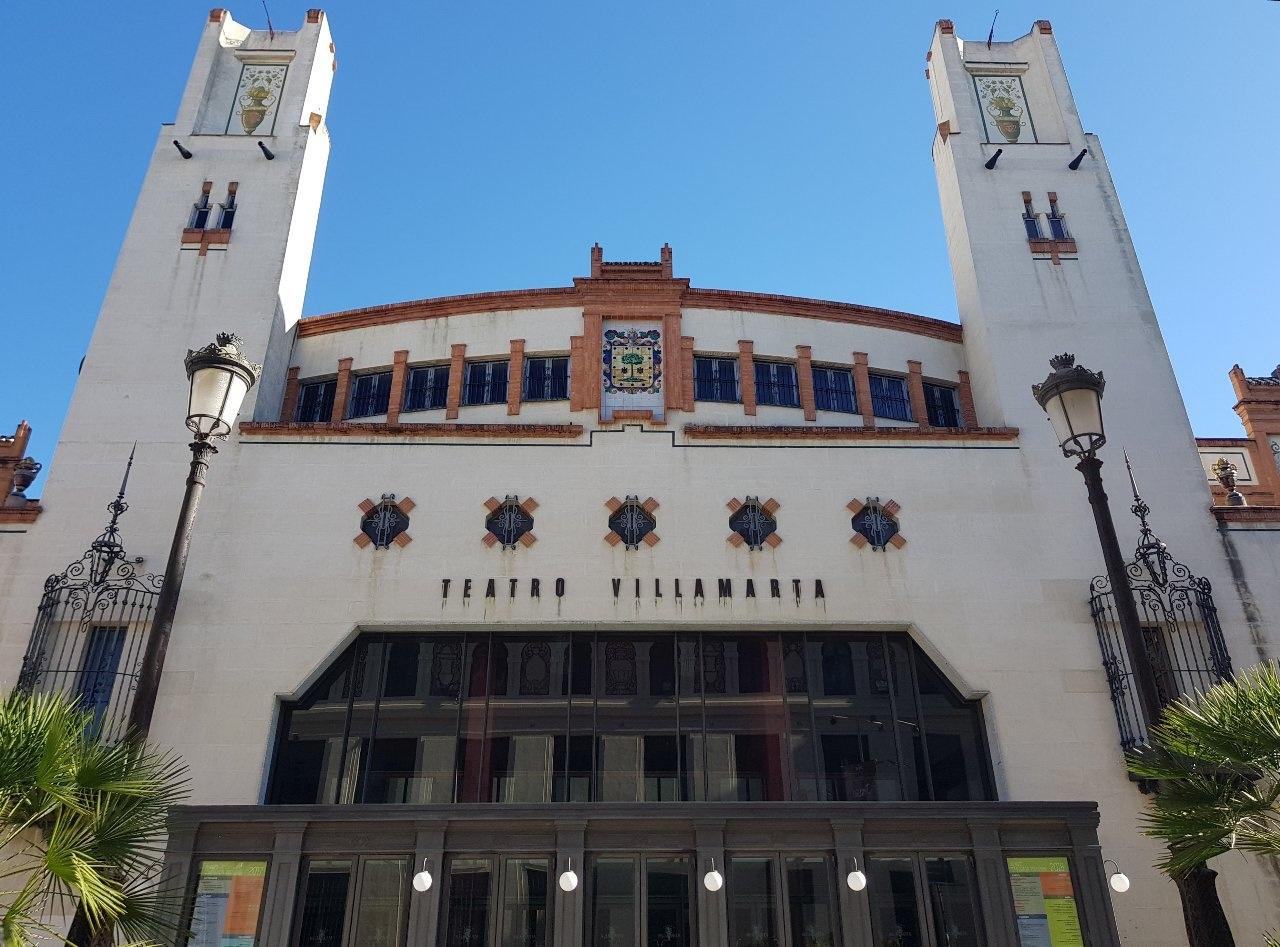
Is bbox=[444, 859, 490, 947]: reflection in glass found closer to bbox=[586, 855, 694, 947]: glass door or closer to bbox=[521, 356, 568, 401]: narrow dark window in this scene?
bbox=[586, 855, 694, 947]: glass door

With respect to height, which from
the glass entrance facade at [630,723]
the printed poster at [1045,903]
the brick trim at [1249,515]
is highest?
the brick trim at [1249,515]

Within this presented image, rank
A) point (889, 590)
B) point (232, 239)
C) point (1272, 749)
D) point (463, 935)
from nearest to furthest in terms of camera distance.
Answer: point (1272, 749), point (463, 935), point (889, 590), point (232, 239)

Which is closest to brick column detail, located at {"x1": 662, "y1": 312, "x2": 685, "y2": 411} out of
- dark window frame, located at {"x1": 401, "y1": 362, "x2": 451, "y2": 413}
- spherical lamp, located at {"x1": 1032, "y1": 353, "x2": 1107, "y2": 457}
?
dark window frame, located at {"x1": 401, "y1": 362, "x2": 451, "y2": 413}

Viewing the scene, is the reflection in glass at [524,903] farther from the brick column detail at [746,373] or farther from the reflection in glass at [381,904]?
the brick column detail at [746,373]

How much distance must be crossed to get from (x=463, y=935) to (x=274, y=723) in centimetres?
489

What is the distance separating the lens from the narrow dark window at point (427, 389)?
69.1 feet

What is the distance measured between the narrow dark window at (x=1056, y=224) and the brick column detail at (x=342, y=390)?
16299mm

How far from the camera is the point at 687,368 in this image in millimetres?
20656

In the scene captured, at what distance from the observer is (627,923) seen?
1423 cm

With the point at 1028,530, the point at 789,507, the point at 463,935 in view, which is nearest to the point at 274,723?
the point at 463,935

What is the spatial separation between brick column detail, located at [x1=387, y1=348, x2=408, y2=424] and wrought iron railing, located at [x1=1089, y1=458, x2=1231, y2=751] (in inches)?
559

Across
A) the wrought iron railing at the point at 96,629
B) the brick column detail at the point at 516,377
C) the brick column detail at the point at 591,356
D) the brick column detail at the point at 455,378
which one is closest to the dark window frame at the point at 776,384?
the brick column detail at the point at 591,356

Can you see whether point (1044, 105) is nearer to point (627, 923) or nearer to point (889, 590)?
point (889, 590)

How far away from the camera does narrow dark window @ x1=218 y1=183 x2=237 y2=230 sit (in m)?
22.0
